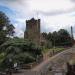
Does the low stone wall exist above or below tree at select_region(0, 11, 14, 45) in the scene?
below

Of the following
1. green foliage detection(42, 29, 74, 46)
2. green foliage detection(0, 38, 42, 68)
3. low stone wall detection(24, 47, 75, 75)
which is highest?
green foliage detection(42, 29, 74, 46)

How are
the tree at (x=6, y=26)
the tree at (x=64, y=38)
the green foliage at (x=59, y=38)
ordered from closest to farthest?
the tree at (x=6, y=26)
the green foliage at (x=59, y=38)
the tree at (x=64, y=38)

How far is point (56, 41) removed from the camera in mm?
80562

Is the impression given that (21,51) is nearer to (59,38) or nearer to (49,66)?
(49,66)

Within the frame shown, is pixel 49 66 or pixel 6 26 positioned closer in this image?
pixel 49 66

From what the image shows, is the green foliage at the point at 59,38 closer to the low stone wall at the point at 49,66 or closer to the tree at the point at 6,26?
the tree at the point at 6,26

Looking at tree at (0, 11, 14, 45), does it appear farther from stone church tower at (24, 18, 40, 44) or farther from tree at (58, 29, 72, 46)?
tree at (58, 29, 72, 46)

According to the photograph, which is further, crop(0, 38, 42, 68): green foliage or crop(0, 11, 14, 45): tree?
crop(0, 11, 14, 45): tree

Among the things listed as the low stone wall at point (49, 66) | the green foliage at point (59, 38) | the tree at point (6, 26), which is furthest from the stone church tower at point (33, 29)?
the low stone wall at point (49, 66)

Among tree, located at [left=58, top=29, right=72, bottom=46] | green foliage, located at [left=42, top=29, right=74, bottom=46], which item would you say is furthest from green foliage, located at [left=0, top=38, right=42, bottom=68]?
tree, located at [left=58, top=29, right=72, bottom=46]

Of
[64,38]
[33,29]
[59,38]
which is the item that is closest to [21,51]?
[33,29]

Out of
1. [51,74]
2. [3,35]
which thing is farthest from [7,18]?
[51,74]

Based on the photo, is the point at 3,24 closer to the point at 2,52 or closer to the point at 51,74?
the point at 2,52

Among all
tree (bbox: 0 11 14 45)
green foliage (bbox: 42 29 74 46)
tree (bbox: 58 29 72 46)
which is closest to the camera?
tree (bbox: 0 11 14 45)
